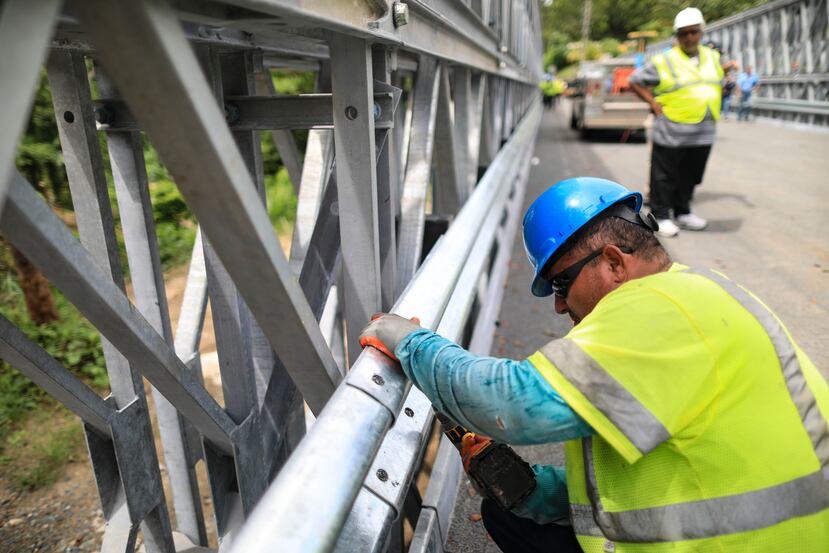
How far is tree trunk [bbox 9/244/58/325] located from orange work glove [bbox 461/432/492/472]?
5302 millimetres

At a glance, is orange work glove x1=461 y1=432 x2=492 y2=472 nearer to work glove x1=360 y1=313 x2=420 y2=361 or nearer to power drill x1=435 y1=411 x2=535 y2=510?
power drill x1=435 y1=411 x2=535 y2=510

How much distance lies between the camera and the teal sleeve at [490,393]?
141 centimetres

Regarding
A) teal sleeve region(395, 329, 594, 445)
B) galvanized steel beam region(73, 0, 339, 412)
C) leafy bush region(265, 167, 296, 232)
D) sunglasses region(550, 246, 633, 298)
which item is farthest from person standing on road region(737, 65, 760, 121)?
galvanized steel beam region(73, 0, 339, 412)

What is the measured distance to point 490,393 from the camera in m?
1.49

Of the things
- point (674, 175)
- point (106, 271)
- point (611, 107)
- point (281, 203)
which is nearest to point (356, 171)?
point (106, 271)

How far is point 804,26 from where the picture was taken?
15773 millimetres

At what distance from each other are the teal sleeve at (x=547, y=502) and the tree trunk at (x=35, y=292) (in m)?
5.48

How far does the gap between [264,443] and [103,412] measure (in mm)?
658

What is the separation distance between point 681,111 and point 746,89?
14.8 m

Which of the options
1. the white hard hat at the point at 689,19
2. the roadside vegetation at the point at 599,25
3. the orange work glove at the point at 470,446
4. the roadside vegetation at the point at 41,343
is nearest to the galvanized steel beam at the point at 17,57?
the orange work glove at the point at 470,446

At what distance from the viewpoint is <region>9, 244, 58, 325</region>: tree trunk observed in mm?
5816

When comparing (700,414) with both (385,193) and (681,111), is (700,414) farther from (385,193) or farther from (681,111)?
(681,111)

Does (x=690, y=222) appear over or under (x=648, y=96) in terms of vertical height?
under

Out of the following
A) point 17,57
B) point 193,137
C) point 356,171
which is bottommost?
point 356,171
